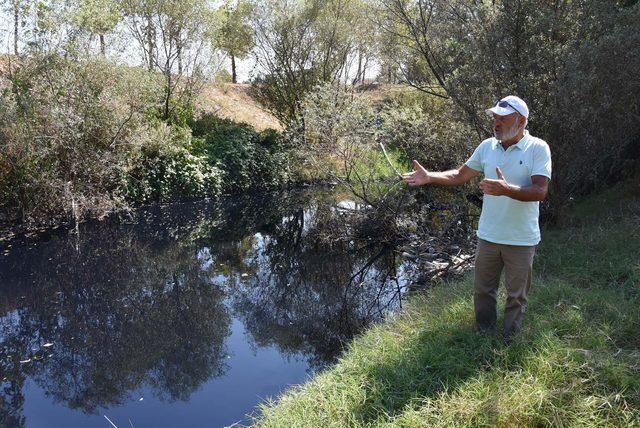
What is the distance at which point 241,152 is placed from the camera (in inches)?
705

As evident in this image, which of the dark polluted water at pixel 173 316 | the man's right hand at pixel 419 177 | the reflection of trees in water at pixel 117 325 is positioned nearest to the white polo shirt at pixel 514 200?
the man's right hand at pixel 419 177

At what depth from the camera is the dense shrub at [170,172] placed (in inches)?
568

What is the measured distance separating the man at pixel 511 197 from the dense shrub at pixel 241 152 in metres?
14.2

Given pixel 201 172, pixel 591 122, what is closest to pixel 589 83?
pixel 591 122

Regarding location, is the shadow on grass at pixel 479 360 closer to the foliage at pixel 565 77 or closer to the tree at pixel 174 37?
the foliage at pixel 565 77

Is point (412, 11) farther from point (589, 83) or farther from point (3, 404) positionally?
point (3, 404)

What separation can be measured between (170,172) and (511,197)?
13.4 meters

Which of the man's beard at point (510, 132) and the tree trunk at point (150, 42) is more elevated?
the tree trunk at point (150, 42)

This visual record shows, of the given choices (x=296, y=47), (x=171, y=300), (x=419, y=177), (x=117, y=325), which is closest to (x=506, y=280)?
(x=419, y=177)

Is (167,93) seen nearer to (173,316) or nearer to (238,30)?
(238,30)

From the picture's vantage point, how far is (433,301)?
18.4 feet

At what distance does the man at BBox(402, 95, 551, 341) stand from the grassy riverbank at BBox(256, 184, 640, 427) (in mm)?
396

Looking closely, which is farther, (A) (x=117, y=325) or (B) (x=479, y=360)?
(A) (x=117, y=325)

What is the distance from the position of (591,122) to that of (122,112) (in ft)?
35.1
